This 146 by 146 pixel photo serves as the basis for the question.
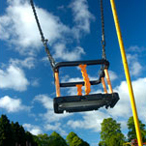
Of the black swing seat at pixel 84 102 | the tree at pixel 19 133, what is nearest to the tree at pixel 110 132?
the tree at pixel 19 133

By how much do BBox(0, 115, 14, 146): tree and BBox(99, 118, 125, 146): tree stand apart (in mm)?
33818

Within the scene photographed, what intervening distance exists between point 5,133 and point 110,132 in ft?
125

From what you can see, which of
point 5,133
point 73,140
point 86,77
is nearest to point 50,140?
point 73,140

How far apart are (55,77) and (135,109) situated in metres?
7.59

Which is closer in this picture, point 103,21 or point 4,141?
point 103,21

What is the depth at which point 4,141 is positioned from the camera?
45.4 meters

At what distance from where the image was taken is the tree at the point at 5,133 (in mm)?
45406

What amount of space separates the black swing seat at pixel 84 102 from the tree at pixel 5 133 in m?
38.6


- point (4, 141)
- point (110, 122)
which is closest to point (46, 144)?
point (110, 122)

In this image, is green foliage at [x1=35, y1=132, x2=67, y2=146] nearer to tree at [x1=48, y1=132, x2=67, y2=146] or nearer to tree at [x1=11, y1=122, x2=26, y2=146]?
tree at [x1=48, y1=132, x2=67, y2=146]

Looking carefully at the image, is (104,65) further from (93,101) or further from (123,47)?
(123,47)

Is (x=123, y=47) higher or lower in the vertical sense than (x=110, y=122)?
lower

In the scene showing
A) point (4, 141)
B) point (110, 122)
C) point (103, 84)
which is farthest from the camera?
point (110, 122)

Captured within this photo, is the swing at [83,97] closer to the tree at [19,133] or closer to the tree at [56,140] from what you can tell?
the tree at [19,133]
